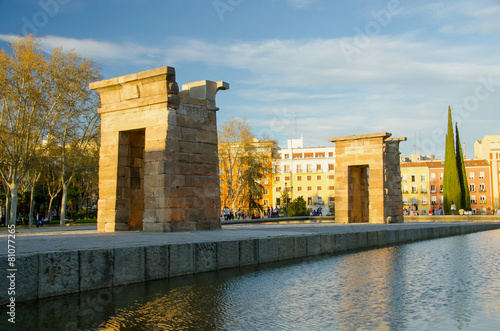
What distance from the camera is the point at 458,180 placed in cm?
5788

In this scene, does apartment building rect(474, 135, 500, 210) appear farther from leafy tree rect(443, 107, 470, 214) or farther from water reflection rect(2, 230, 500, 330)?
water reflection rect(2, 230, 500, 330)

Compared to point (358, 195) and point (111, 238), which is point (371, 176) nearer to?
point (358, 195)

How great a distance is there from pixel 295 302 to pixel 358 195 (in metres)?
23.0

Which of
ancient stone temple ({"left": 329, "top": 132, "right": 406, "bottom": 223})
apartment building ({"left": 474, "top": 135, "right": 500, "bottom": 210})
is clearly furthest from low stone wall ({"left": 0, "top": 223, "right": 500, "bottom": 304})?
apartment building ({"left": 474, "top": 135, "right": 500, "bottom": 210})

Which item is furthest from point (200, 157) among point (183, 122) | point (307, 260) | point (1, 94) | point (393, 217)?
point (1, 94)

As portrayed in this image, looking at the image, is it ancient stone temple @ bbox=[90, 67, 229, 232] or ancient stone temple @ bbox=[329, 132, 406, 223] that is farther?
ancient stone temple @ bbox=[329, 132, 406, 223]

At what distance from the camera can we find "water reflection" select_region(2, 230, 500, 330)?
23.1 feet

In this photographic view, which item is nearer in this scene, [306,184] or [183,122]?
[183,122]

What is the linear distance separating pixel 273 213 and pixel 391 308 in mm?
43869

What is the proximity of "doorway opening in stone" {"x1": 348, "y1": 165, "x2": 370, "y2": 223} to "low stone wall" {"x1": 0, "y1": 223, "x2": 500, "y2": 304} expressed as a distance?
14.2m

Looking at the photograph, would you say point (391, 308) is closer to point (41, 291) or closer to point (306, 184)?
point (41, 291)

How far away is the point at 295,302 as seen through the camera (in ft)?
27.4

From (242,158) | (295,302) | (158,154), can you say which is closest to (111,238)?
(158,154)

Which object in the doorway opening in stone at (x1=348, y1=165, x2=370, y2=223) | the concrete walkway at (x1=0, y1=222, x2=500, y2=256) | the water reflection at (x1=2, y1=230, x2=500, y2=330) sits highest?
the doorway opening in stone at (x1=348, y1=165, x2=370, y2=223)
